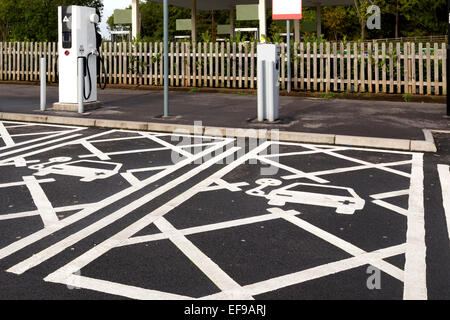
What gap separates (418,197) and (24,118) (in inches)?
339

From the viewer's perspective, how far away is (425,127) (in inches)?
390

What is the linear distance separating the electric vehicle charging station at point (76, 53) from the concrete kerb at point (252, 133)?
1121 millimetres

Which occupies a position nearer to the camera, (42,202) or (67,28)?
(42,202)

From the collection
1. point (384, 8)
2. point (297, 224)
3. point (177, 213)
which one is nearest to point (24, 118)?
point (177, 213)

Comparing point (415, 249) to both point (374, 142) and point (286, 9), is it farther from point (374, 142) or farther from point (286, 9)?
point (286, 9)

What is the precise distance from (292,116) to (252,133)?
2234 mm

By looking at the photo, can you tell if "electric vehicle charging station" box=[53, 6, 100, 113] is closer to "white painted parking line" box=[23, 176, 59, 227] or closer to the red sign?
the red sign

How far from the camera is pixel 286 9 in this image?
15086mm

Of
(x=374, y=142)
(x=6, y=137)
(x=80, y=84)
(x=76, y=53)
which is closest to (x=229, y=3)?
(x=76, y=53)

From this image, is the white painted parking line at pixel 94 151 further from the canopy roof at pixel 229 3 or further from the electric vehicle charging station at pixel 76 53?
the canopy roof at pixel 229 3

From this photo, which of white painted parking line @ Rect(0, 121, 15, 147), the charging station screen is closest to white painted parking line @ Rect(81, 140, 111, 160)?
white painted parking line @ Rect(0, 121, 15, 147)

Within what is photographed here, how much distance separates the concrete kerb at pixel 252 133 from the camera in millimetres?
8375

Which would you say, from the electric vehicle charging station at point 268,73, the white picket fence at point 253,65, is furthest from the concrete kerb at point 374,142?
the white picket fence at point 253,65

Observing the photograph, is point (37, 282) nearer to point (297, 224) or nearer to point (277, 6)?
point (297, 224)
